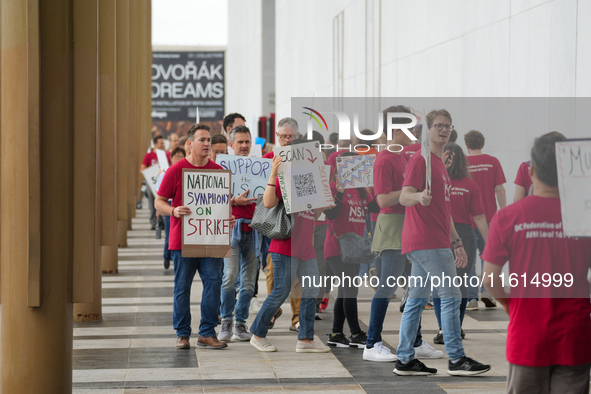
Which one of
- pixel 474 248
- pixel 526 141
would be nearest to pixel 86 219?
pixel 474 248

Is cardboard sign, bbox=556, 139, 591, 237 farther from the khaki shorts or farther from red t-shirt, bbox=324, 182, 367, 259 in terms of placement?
red t-shirt, bbox=324, 182, 367, 259

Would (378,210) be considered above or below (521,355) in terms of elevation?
above

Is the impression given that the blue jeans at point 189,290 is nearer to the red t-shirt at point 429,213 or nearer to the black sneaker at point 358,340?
the black sneaker at point 358,340

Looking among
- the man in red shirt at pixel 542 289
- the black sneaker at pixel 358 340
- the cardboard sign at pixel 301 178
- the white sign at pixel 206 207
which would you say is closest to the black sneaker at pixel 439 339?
the black sneaker at pixel 358 340

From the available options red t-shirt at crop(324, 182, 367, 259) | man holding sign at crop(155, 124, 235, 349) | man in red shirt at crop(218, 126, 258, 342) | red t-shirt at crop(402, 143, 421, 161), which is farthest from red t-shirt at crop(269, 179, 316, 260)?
red t-shirt at crop(402, 143, 421, 161)

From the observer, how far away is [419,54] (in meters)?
14.7

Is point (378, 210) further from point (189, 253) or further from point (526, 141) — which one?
point (526, 141)

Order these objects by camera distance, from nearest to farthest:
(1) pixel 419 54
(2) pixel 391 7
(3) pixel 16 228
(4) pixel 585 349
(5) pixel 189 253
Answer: (4) pixel 585 349 < (3) pixel 16 228 < (5) pixel 189 253 < (1) pixel 419 54 < (2) pixel 391 7

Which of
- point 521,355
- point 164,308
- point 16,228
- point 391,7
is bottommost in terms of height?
point 164,308

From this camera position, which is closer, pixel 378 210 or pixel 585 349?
pixel 585 349

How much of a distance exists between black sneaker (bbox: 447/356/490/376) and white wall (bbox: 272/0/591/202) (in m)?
2.17

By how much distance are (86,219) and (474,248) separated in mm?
4083

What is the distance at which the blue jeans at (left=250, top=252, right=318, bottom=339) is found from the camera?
23.3 feet

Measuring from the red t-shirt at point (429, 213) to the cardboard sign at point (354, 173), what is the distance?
1.22 m
